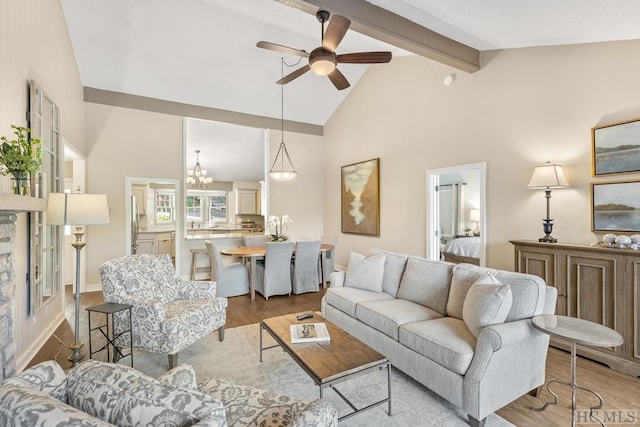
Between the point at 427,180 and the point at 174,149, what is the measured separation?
4.49m

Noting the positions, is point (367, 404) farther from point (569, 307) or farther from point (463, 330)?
point (569, 307)

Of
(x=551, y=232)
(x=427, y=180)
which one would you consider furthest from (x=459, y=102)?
(x=551, y=232)

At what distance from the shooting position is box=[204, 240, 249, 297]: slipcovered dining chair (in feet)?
15.4

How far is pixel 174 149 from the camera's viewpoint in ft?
19.0

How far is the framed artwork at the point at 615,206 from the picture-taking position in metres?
2.82

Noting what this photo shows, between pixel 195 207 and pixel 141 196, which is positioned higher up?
pixel 141 196

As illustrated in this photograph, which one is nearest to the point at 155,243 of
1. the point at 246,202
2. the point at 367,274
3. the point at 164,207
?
the point at 164,207

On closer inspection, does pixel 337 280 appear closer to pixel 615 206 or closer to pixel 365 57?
pixel 365 57

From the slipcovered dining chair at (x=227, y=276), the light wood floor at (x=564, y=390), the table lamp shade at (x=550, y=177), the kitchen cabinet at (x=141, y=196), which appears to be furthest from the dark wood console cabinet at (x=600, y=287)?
the kitchen cabinet at (x=141, y=196)

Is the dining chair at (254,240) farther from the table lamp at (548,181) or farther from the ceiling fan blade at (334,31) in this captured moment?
the table lamp at (548,181)

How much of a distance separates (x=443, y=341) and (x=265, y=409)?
4.26ft

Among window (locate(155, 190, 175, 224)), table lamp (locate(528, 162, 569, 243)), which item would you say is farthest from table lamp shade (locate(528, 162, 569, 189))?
window (locate(155, 190, 175, 224))

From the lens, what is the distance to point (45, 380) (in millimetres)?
1070

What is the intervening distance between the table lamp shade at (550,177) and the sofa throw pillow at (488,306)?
1648 millimetres
